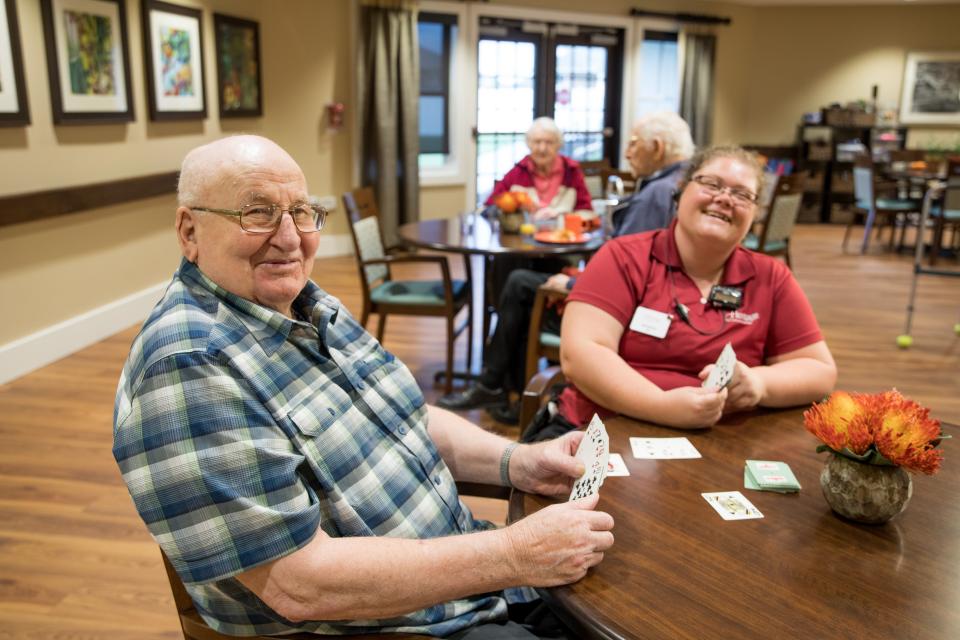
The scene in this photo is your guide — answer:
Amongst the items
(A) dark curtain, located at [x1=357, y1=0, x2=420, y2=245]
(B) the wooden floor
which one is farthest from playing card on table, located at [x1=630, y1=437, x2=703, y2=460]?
(A) dark curtain, located at [x1=357, y1=0, x2=420, y2=245]

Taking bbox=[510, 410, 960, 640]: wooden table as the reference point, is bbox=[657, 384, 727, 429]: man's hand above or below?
Answer: above

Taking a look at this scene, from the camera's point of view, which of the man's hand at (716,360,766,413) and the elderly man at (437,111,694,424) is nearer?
the man's hand at (716,360,766,413)

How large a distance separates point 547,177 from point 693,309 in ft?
9.48

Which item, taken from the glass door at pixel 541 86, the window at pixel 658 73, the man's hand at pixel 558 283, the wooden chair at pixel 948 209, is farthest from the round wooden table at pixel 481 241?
the window at pixel 658 73

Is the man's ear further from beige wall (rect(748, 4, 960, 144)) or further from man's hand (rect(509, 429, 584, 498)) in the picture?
beige wall (rect(748, 4, 960, 144))

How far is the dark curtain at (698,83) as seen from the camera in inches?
366

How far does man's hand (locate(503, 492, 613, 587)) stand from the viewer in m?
1.06

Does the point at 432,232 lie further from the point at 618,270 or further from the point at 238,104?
the point at 238,104

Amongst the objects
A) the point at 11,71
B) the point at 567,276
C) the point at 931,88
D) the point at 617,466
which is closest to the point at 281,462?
the point at 617,466

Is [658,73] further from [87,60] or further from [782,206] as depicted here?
[87,60]

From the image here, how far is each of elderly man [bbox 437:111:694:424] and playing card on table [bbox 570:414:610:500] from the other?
1.84m

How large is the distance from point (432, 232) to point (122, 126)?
2251mm

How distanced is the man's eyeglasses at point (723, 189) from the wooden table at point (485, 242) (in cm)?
155

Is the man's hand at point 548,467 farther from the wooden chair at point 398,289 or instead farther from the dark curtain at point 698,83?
the dark curtain at point 698,83
